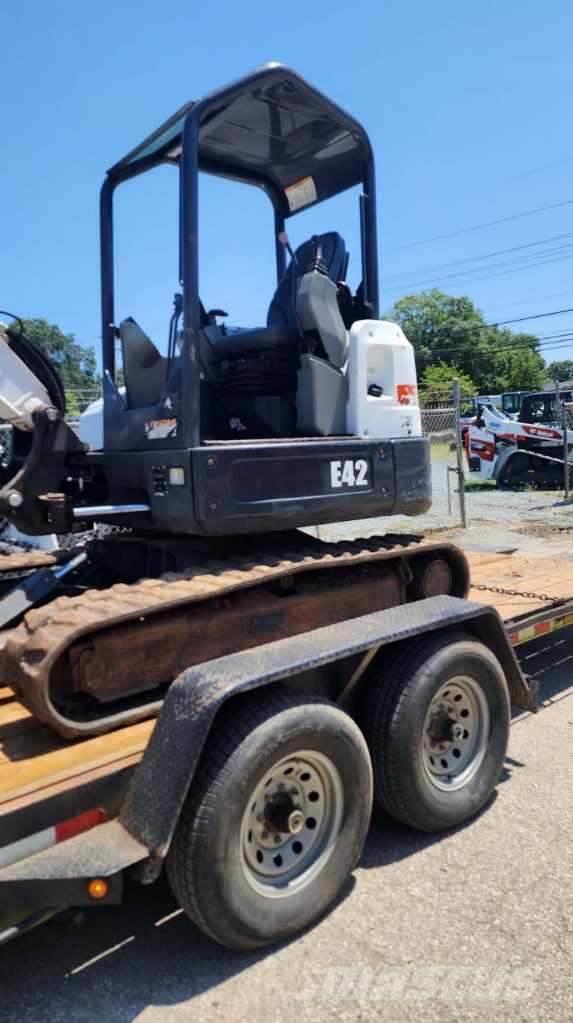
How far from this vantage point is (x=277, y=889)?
297 centimetres

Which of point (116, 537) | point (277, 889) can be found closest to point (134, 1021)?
point (277, 889)

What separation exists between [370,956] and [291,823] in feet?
1.75

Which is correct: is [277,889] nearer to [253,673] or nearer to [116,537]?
[253,673]

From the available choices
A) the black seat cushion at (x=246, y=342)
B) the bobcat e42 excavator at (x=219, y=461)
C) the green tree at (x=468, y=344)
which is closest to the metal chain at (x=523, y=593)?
the bobcat e42 excavator at (x=219, y=461)

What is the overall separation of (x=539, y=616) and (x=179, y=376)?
287cm

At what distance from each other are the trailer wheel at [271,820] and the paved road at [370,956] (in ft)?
0.53

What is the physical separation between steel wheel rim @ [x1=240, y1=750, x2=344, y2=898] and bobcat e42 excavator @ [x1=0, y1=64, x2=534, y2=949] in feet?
0.03

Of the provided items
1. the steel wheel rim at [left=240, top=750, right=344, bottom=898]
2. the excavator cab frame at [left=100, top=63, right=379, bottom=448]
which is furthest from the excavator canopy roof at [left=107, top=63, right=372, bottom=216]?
the steel wheel rim at [left=240, top=750, right=344, bottom=898]

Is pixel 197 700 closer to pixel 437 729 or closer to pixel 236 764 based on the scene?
pixel 236 764

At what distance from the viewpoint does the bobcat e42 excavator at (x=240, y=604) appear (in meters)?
2.75

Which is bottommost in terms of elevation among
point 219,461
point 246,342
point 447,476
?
point 447,476

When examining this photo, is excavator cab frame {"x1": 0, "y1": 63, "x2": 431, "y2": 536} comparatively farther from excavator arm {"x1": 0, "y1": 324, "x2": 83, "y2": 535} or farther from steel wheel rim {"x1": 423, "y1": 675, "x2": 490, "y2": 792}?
steel wheel rim {"x1": 423, "y1": 675, "x2": 490, "y2": 792}

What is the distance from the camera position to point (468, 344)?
248ft

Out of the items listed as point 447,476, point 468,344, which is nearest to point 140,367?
point 447,476
